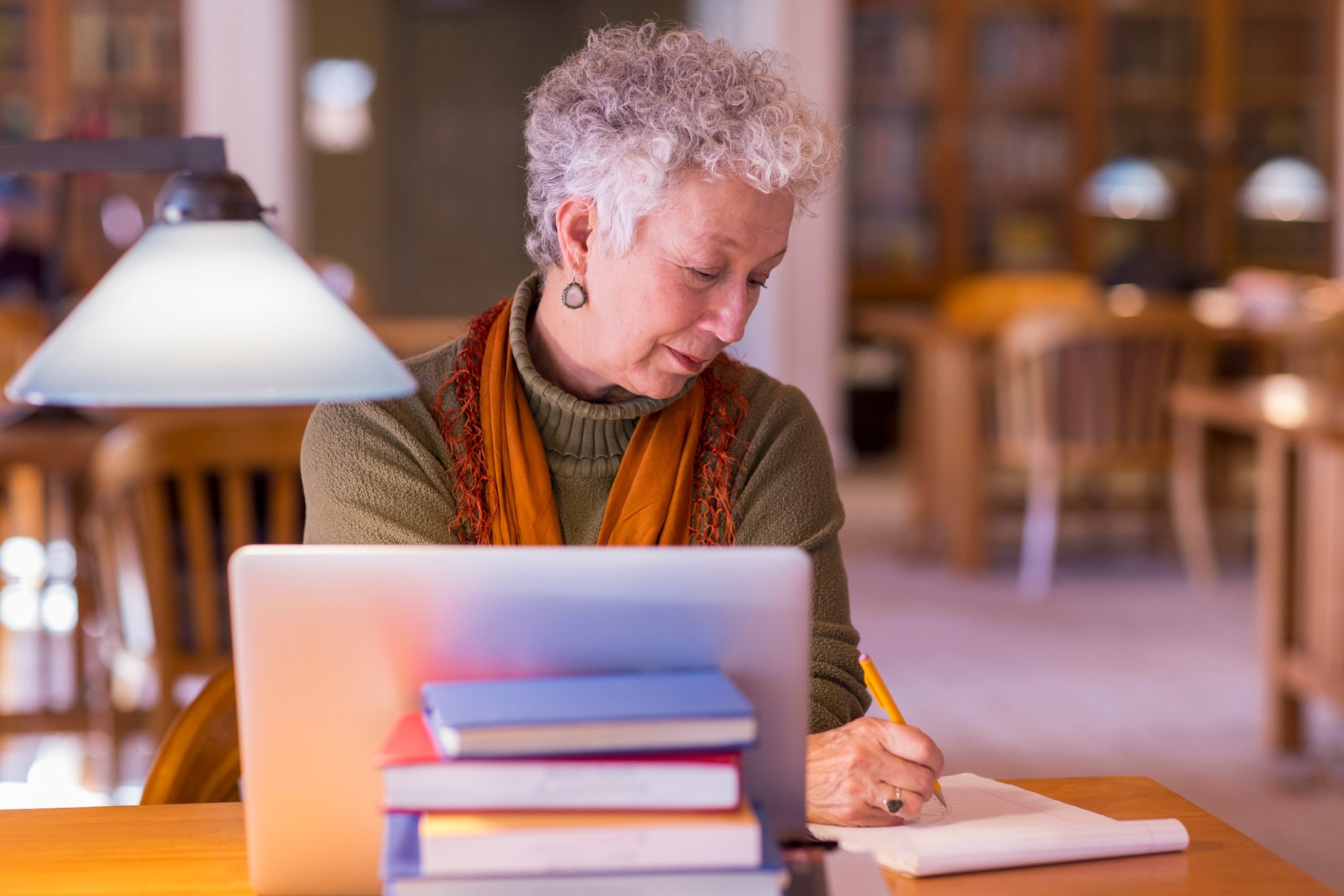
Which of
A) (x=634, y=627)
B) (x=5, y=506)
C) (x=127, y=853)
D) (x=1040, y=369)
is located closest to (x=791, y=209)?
(x=634, y=627)

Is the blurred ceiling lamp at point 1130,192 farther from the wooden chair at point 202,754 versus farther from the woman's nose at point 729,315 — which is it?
the wooden chair at point 202,754

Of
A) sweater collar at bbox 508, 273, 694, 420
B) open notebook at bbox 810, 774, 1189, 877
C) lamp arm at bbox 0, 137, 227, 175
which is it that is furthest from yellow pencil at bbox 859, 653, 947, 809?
lamp arm at bbox 0, 137, 227, 175

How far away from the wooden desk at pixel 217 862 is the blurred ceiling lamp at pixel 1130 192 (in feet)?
18.8

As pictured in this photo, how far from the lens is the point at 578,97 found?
1.31 meters

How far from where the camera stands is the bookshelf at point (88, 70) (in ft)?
21.0

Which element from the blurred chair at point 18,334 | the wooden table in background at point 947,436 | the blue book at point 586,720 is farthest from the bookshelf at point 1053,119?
the blue book at point 586,720

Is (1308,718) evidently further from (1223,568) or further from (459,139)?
(459,139)

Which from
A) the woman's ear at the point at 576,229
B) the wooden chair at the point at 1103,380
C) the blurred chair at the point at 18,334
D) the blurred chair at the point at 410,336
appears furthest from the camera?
the blurred chair at the point at 410,336

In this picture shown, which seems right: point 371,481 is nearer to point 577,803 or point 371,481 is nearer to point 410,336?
point 577,803

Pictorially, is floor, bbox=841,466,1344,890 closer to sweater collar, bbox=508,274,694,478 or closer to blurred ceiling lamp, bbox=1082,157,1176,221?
sweater collar, bbox=508,274,694,478

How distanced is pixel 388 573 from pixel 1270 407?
2746mm

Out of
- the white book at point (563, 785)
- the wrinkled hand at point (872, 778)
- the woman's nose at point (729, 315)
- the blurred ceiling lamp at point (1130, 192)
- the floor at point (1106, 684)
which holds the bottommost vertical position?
the floor at point (1106, 684)

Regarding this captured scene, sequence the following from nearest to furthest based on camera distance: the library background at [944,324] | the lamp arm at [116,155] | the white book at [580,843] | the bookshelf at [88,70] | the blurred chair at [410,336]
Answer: the white book at [580,843] → the lamp arm at [116,155] → the library background at [944,324] → the blurred chair at [410,336] → the bookshelf at [88,70]

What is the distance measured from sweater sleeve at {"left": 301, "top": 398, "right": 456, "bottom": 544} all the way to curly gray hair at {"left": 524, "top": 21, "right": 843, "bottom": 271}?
0.83ft
